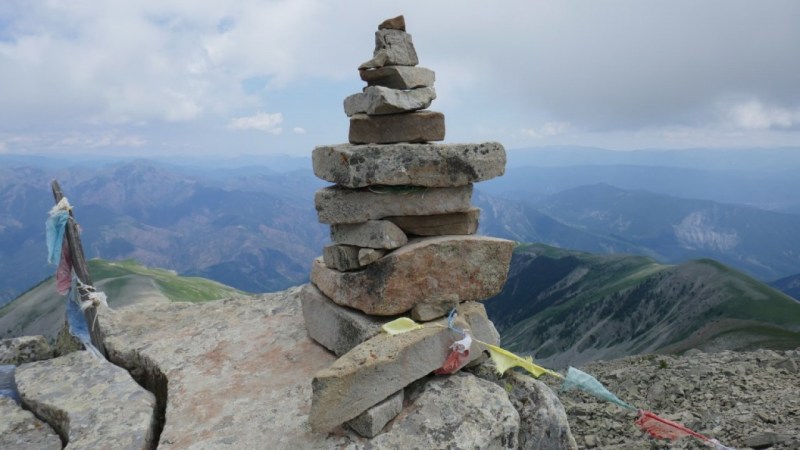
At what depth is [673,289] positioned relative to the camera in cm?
10175

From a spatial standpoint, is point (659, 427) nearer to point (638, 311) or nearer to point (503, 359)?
point (503, 359)

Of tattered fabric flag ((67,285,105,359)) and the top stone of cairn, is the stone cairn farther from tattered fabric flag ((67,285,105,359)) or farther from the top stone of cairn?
tattered fabric flag ((67,285,105,359))

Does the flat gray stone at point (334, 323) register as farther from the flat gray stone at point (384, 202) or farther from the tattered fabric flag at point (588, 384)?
the tattered fabric flag at point (588, 384)

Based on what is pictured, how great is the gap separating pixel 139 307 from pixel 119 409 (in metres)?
5.84

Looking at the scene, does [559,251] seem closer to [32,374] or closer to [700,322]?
[700,322]

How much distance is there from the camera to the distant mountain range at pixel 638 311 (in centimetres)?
6181

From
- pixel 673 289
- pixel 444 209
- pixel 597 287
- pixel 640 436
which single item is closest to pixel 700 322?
pixel 673 289

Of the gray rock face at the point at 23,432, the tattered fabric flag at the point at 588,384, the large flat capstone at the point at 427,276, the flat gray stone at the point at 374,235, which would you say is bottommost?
the tattered fabric flag at the point at 588,384

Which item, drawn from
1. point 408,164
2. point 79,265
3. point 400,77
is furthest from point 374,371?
point 79,265

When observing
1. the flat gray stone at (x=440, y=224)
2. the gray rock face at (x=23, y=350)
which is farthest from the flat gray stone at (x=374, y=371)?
the gray rock face at (x=23, y=350)

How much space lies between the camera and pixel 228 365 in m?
9.48

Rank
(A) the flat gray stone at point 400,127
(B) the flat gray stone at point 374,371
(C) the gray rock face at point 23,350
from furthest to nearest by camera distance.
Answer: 1. (C) the gray rock face at point 23,350
2. (A) the flat gray stone at point 400,127
3. (B) the flat gray stone at point 374,371

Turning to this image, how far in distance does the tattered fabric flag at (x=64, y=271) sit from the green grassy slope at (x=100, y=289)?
9172 centimetres

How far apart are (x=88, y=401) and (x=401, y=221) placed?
5915 mm
